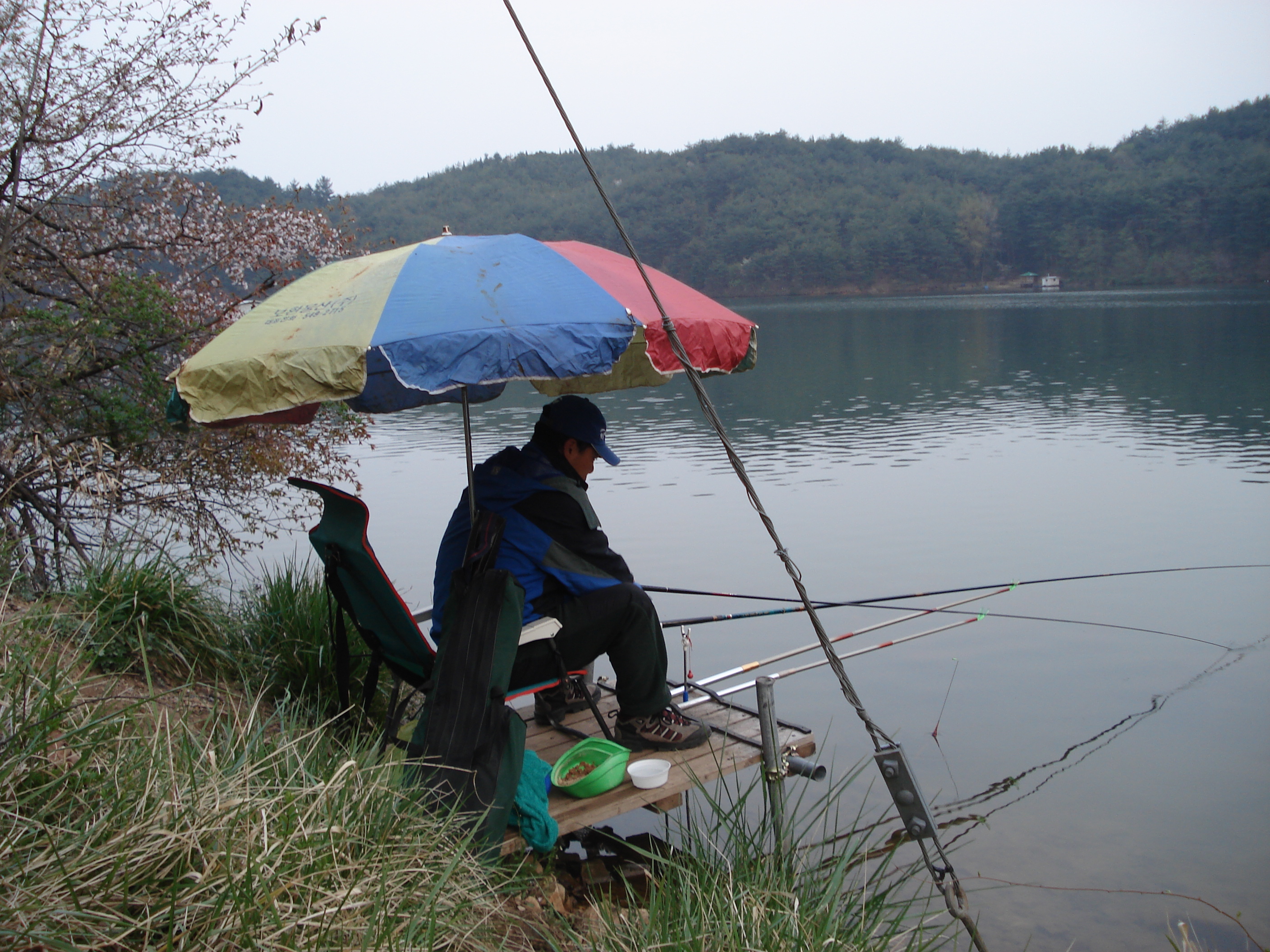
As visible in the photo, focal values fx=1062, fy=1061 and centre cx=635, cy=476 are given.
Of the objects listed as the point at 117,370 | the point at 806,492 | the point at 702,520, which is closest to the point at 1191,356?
the point at 806,492

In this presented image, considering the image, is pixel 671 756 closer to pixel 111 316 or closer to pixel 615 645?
pixel 615 645

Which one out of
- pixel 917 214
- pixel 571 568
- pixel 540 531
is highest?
pixel 917 214

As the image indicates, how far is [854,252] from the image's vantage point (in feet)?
295

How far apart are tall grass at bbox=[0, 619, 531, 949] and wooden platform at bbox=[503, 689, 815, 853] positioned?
556 mm

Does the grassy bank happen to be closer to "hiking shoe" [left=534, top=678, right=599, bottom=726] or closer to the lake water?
"hiking shoe" [left=534, top=678, right=599, bottom=726]

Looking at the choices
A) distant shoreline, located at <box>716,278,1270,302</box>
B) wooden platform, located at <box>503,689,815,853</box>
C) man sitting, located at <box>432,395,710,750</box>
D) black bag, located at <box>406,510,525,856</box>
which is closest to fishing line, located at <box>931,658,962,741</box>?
wooden platform, located at <box>503,689,815,853</box>

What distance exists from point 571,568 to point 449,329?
1032mm

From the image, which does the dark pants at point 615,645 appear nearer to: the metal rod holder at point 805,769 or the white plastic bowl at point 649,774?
the white plastic bowl at point 649,774

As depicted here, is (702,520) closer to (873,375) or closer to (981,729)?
(981,729)

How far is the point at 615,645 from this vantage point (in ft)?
12.4

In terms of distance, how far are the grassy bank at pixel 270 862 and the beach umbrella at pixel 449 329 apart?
3.06 feet

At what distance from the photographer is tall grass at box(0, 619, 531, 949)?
2.12m

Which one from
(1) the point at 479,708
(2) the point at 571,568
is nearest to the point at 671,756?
(2) the point at 571,568

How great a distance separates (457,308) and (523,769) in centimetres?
149
